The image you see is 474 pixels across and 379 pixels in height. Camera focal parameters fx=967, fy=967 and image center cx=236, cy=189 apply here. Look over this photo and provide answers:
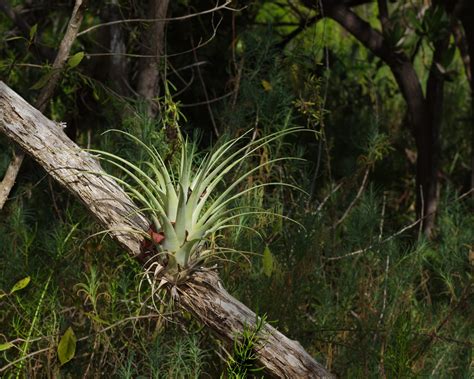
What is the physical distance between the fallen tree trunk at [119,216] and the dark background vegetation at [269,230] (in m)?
0.13

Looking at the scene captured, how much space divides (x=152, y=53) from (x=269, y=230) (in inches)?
40.4

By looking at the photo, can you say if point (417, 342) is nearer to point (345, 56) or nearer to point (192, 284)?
point (192, 284)

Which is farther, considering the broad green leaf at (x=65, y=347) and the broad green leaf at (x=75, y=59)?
the broad green leaf at (x=75, y=59)

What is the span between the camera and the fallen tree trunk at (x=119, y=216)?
3.24 metres

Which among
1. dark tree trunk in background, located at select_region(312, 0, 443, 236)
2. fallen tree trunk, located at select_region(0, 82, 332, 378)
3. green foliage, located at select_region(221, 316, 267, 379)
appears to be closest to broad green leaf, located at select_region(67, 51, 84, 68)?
fallen tree trunk, located at select_region(0, 82, 332, 378)

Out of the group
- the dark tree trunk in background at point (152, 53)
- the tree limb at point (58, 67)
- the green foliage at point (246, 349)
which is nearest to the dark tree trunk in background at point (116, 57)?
the dark tree trunk in background at point (152, 53)

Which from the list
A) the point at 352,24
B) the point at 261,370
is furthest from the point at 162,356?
the point at 352,24

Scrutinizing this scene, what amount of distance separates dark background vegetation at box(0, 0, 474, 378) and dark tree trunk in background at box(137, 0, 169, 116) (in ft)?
0.11

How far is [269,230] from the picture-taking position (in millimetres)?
4473

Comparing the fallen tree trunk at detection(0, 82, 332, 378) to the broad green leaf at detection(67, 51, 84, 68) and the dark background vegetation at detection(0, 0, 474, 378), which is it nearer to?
the dark background vegetation at detection(0, 0, 474, 378)

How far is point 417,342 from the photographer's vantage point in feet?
13.3

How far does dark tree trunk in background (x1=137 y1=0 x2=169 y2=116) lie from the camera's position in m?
4.32

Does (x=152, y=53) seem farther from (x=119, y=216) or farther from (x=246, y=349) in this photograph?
(x=246, y=349)

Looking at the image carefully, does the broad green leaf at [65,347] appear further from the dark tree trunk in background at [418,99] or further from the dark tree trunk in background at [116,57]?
the dark tree trunk in background at [418,99]
